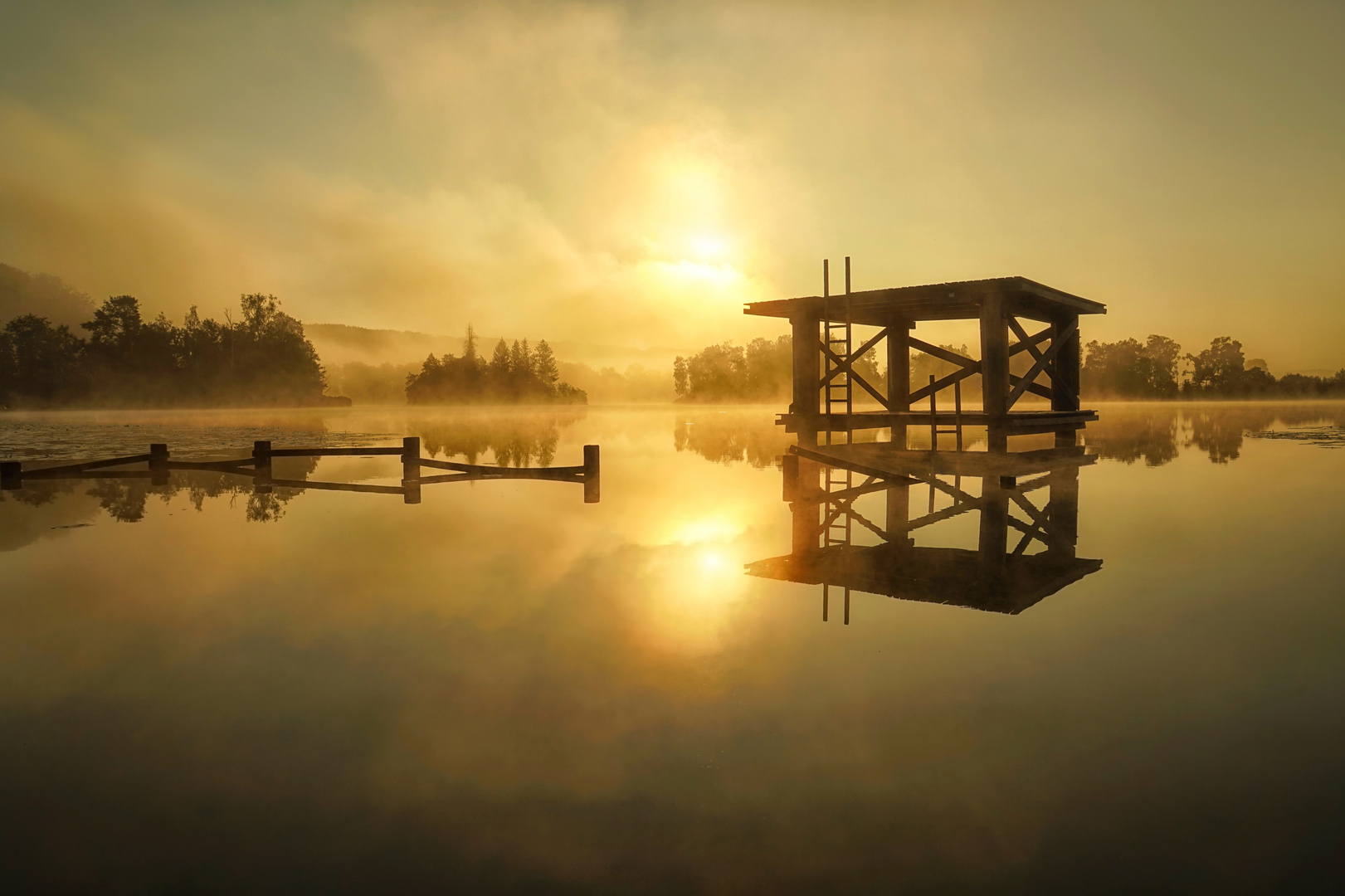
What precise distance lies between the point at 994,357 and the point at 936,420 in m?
1.87

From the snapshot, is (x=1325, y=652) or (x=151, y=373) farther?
(x=151, y=373)

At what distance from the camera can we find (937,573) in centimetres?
898

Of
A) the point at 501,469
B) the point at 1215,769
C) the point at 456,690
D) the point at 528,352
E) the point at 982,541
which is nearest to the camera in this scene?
A: the point at 1215,769

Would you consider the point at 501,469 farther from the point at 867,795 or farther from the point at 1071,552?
the point at 867,795

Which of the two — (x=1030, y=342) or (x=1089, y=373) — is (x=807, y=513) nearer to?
(x=1030, y=342)

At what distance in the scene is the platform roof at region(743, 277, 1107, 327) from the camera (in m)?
A: 16.9

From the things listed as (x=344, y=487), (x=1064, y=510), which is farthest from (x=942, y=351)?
(x=344, y=487)

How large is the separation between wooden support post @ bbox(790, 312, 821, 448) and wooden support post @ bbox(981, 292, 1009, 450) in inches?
166

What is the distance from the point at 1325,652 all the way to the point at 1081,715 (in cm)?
277

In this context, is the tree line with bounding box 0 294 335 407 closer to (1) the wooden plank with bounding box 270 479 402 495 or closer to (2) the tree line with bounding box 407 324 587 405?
(2) the tree line with bounding box 407 324 587 405

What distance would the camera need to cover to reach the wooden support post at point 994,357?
55.2 feet

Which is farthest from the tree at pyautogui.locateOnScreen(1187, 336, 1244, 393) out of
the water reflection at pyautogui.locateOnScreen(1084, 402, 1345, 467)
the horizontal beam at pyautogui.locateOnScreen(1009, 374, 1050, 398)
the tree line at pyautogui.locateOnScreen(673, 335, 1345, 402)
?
the horizontal beam at pyautogui.locateOnScreen(1009, 374, 1050, 398)

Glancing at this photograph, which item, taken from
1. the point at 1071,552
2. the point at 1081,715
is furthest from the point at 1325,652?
the point at 1071,552

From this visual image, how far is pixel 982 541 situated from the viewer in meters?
11.0
